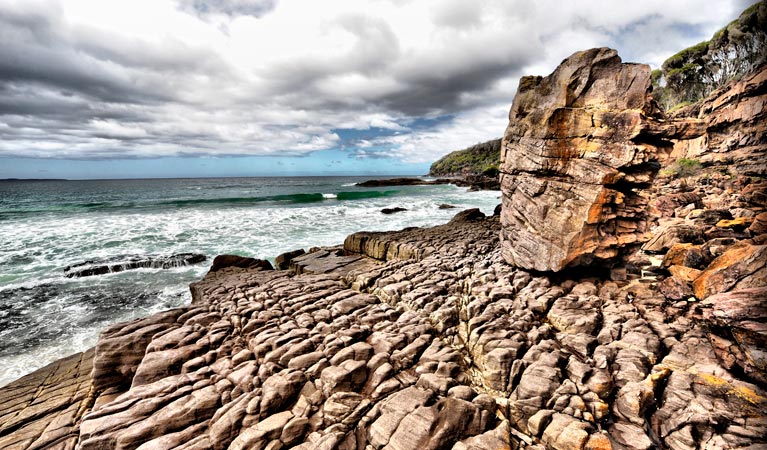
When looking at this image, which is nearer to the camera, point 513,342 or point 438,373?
point 438,373

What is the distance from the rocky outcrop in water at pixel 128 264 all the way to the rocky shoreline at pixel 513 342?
28.7 feet

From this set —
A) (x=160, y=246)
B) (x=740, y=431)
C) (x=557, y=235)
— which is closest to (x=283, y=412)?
(x=740, y=431)

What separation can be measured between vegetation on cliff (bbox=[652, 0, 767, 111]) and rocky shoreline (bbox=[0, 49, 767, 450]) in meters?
46.1

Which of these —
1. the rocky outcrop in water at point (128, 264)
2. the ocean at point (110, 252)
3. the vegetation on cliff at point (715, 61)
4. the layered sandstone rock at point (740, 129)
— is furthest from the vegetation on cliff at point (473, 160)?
the rocky outcrop in water at point (128, 264)

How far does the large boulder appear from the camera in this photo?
9.05 m

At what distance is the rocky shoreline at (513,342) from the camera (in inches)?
220

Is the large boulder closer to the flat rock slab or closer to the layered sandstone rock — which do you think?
the flat rock slab

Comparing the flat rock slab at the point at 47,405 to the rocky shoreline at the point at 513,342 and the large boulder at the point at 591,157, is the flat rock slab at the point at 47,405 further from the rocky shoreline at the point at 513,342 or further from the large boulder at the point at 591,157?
the large boulder at the point at 591,157

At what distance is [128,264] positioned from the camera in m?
18.9

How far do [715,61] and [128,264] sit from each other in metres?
84.1

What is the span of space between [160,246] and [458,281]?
80.7 ft

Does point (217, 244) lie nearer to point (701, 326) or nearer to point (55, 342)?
point (55, 342)

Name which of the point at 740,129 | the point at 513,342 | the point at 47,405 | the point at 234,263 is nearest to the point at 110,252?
the point at 234,263

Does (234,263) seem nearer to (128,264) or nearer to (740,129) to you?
(128,264)
